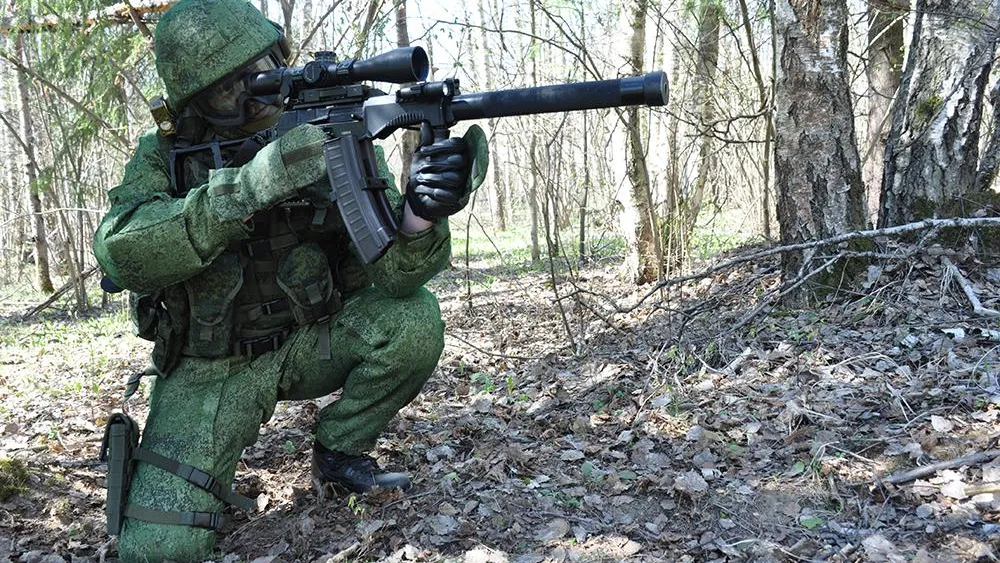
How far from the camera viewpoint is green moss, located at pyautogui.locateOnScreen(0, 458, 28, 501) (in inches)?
108

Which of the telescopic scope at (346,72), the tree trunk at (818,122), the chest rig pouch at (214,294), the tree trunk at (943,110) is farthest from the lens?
the tree trunk at (818,122)

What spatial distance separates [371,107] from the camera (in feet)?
7.70

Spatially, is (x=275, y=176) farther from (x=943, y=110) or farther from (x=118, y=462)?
(x=943, y=110)

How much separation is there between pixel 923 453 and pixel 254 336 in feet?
7.90

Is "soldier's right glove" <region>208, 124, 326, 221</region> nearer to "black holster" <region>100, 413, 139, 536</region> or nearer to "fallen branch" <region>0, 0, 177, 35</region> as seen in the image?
"black holster" <region>100, 413, 139, 536</region>

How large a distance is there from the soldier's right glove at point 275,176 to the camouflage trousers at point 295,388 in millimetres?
647

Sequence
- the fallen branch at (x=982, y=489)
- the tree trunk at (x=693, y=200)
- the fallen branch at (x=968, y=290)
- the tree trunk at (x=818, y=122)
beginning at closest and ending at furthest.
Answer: the fallen branch at (x=982, y=489) → the fallen branch at (x=968, y=290) → the tree trunk at (x=818, y=122) → the tree trunk at (x=693, y=200)

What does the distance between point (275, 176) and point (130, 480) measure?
1.26 meters

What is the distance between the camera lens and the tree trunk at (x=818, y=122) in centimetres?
374

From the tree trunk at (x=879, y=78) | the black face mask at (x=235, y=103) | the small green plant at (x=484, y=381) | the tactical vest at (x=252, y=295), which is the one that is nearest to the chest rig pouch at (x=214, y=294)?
the tactical vest at (x=252, y=295)

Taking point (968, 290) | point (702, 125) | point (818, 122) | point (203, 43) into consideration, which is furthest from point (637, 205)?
point (203, 43)

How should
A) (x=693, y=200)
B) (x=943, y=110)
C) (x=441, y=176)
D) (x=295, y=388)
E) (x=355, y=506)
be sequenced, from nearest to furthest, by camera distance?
(x=441, y=176), (x=355, y=506), (x=295, y=388), (x=943, y=110), (x=693, y=200)

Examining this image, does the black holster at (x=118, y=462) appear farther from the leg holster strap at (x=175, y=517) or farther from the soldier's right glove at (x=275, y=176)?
the soldier's right glove at (x=275, y=176)

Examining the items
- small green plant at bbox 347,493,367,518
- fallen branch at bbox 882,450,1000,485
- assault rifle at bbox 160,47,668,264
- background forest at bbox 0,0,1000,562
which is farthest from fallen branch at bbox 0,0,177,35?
fallen branch at bbox 882,450,1000,485
